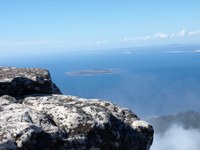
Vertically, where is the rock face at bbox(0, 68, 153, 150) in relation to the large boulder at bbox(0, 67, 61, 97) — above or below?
below

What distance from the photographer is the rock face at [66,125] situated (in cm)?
947

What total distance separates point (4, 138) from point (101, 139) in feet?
9.42

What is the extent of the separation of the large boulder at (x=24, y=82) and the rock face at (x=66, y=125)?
0.23ft

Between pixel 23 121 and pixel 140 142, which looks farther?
pixel 140 142

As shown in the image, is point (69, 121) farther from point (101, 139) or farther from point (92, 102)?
point (92, 102)

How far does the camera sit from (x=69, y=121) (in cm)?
1053

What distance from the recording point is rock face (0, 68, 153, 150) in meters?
9.47

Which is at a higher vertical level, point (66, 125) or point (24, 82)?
point (24, 82)

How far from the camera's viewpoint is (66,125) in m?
10.4

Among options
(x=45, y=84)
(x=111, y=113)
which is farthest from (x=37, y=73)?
(x=111, y=113)

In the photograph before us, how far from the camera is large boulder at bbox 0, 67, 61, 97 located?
12.4m

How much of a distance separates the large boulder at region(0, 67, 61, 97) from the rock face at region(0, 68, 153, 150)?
0.07 metres

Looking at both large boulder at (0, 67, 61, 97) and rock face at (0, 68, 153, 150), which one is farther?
large boulder at (0, 67, 61, 97)

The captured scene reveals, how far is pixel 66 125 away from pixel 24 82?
3.05m
